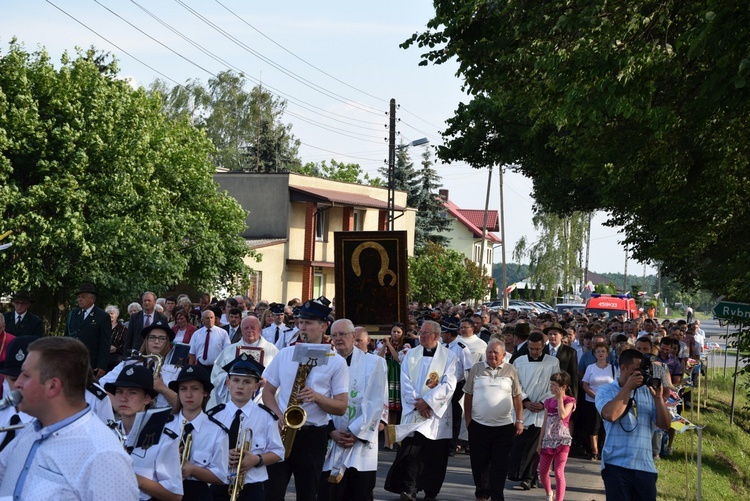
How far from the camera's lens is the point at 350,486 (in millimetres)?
9742

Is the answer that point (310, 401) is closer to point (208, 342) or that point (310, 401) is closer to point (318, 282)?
point (208, 342)

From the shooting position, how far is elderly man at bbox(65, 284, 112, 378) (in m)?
14.4

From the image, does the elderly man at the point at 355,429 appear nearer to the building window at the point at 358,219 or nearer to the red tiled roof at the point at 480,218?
the building window at the point at 358,219

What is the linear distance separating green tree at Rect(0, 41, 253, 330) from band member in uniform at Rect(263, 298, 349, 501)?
890 inches

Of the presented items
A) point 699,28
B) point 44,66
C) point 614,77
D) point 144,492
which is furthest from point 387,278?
point 44,66

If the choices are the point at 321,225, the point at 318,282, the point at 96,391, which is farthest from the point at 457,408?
the point at 318,282

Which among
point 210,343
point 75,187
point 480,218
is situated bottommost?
point 210,343

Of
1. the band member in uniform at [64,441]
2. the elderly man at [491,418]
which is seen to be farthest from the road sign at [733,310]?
the band member in uniform at [64,441]

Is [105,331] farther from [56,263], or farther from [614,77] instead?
[56,263]

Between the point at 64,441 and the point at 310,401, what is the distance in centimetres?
491

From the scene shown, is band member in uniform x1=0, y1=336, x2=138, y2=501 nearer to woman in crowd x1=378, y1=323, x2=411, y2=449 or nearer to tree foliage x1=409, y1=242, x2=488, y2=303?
woman in crowd x1=378, y1=323, x2=411, y2=449

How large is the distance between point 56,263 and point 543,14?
2131 centimetres

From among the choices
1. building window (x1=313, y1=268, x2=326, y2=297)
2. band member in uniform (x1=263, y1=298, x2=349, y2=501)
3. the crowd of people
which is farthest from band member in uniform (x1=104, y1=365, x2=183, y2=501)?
building window (x1=313, y1=268, x2=326, y2=297)

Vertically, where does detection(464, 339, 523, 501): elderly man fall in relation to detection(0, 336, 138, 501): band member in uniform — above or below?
below
